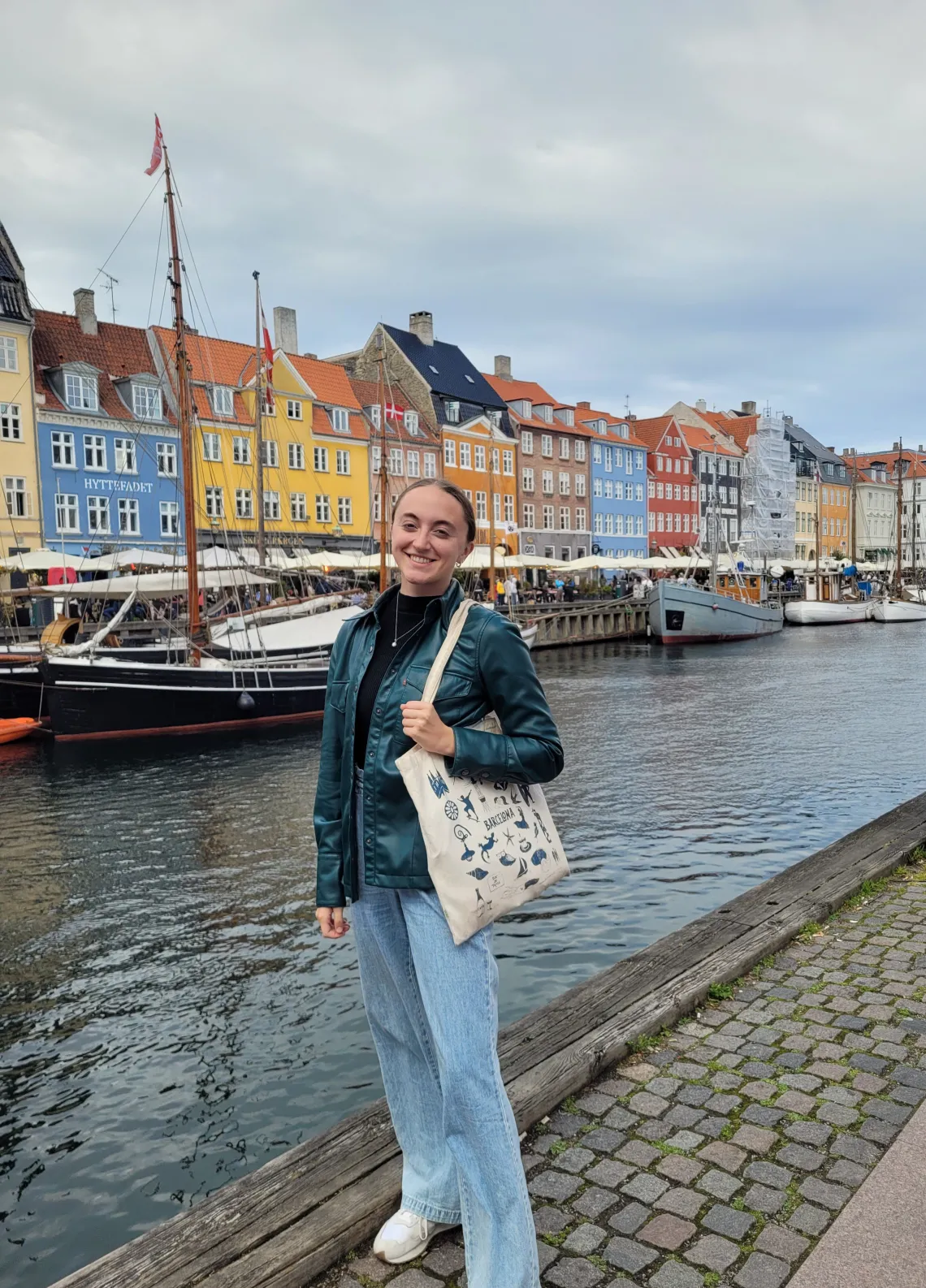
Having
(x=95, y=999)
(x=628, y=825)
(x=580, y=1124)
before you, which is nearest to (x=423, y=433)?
(x=628, y=825)

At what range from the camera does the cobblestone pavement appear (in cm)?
279

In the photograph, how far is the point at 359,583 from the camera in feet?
134

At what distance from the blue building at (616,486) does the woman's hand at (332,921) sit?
67027 mm

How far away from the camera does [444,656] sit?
2.47 metres

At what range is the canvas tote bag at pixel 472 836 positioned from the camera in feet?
7.84

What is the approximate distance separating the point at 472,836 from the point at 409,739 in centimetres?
29

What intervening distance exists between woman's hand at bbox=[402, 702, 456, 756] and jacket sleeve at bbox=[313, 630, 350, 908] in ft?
1.19

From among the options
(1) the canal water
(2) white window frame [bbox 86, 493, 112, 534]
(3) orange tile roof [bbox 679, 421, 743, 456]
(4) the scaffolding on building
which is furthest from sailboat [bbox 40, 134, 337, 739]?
(4) the scaffolding on building

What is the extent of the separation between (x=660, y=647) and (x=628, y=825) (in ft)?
113

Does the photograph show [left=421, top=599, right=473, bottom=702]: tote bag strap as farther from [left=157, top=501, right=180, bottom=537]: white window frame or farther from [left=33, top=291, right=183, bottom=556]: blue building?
[left=157, top=501, right=180, bottom=537]: white window frame

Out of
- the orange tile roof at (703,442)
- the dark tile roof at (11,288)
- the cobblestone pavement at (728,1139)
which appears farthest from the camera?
the orange tile roof at (703,442)

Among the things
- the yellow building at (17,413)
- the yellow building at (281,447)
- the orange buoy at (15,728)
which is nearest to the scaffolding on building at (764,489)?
the yellow building at (281,447)

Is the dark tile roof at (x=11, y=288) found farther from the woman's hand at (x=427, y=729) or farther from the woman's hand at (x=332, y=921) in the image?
the woman's hand at (x=427, y=729)

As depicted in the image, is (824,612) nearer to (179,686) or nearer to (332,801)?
(179,686)
